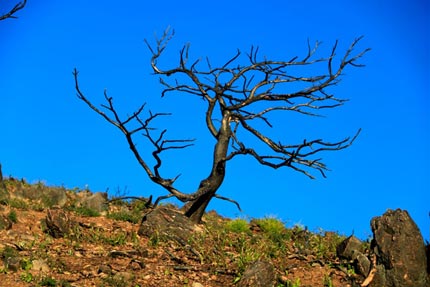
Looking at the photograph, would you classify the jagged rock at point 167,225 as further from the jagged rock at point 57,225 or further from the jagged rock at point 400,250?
the jagged rock at point 400,250

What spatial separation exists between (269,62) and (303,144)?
3.63 meters

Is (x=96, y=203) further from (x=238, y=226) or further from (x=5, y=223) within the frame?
(x=238, y=226)

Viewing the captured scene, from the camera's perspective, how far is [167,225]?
1546 centimetres

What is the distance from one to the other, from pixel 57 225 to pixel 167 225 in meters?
2.88

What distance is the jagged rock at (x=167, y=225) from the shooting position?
15.2m

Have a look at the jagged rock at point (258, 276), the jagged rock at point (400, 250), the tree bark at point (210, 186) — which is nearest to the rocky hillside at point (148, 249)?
the jagged rock at point (258, 276)

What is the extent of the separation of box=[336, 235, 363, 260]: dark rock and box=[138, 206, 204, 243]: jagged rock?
3.95m

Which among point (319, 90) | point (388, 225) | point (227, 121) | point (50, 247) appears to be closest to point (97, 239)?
point (50, 247)

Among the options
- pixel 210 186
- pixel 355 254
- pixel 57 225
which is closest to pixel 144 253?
pixel 57 225

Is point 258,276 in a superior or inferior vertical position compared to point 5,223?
superior

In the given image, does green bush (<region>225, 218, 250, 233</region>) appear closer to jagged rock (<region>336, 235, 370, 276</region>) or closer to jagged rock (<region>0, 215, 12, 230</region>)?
jagged rock (<region>336, 235, 370, 276</region>)

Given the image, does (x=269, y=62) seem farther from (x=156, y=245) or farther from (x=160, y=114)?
(x=156, y=245)

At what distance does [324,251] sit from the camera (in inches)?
585

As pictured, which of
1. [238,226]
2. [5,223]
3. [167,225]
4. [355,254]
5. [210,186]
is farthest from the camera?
[238,226]
